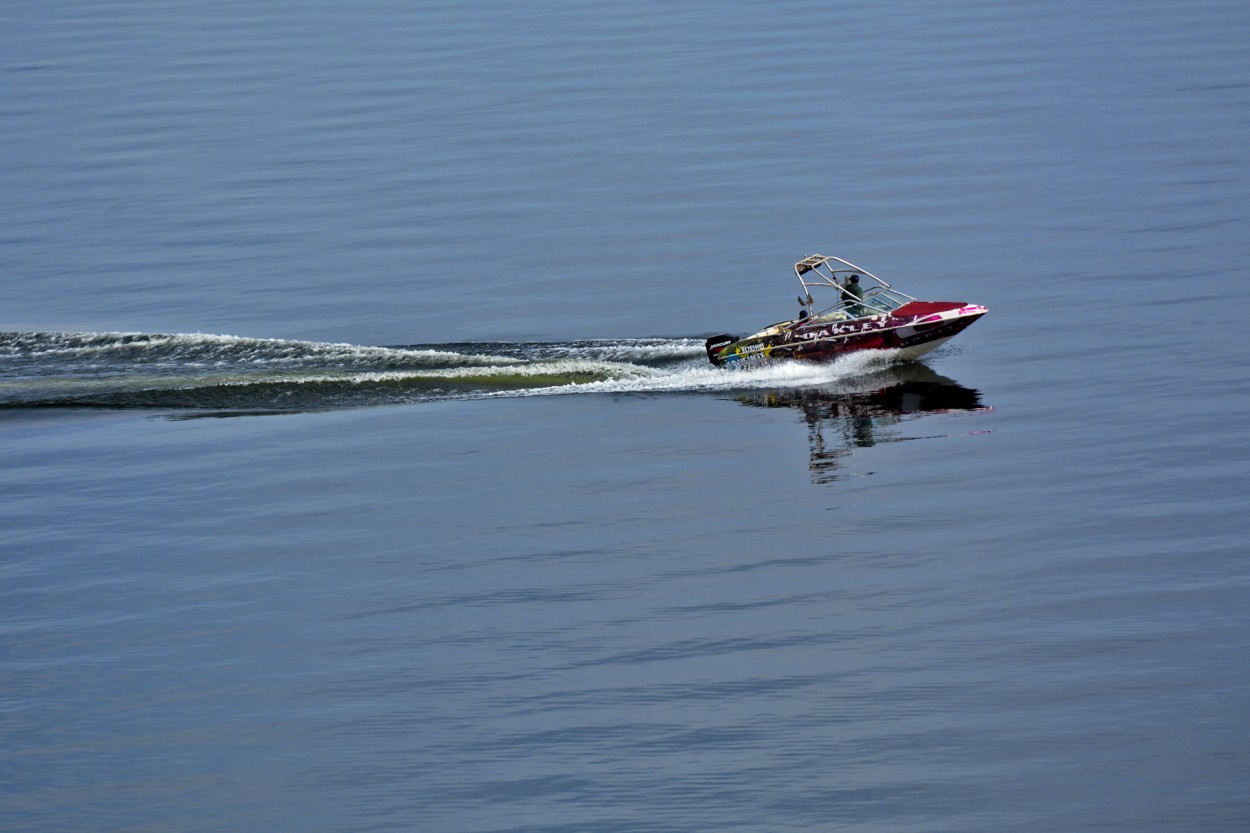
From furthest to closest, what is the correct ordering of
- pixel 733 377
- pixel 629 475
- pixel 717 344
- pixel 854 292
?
pixel 854 292
pixel 733 377
pixel 717 344
pixel 629 475

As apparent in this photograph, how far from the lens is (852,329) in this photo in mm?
51469

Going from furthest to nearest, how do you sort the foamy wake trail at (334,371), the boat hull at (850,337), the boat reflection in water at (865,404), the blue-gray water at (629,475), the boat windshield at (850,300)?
the boat windshield at (850,300) < the boat hull at (850,337) < the foamy wake trail at (334,371) < the boat reflection in water at (865,404) < the blue-gray water at (629,475)

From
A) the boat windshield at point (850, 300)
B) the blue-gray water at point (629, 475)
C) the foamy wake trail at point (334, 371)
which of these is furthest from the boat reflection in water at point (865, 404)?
the boat windshield at point (850, 300)

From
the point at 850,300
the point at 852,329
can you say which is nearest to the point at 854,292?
the point at 850,300

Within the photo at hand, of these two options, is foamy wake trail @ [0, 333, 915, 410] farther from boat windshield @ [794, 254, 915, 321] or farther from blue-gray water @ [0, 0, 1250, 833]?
boat windshield @ [794, 254, 915, 321]

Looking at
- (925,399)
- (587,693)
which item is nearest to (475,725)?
(587,693)

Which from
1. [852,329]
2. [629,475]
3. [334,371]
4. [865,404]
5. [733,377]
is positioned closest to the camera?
[629,475]

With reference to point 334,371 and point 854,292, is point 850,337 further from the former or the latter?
point 334,371

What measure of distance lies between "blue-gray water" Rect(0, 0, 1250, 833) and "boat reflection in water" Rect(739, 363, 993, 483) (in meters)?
0.22

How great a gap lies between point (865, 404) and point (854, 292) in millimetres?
5461

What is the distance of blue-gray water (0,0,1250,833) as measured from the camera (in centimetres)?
2806

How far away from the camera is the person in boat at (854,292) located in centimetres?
5181

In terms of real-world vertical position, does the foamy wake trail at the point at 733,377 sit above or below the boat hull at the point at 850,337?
below

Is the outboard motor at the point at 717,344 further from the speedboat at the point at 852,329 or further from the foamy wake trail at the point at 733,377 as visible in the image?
the foamy wake trail at the point at 733,377
